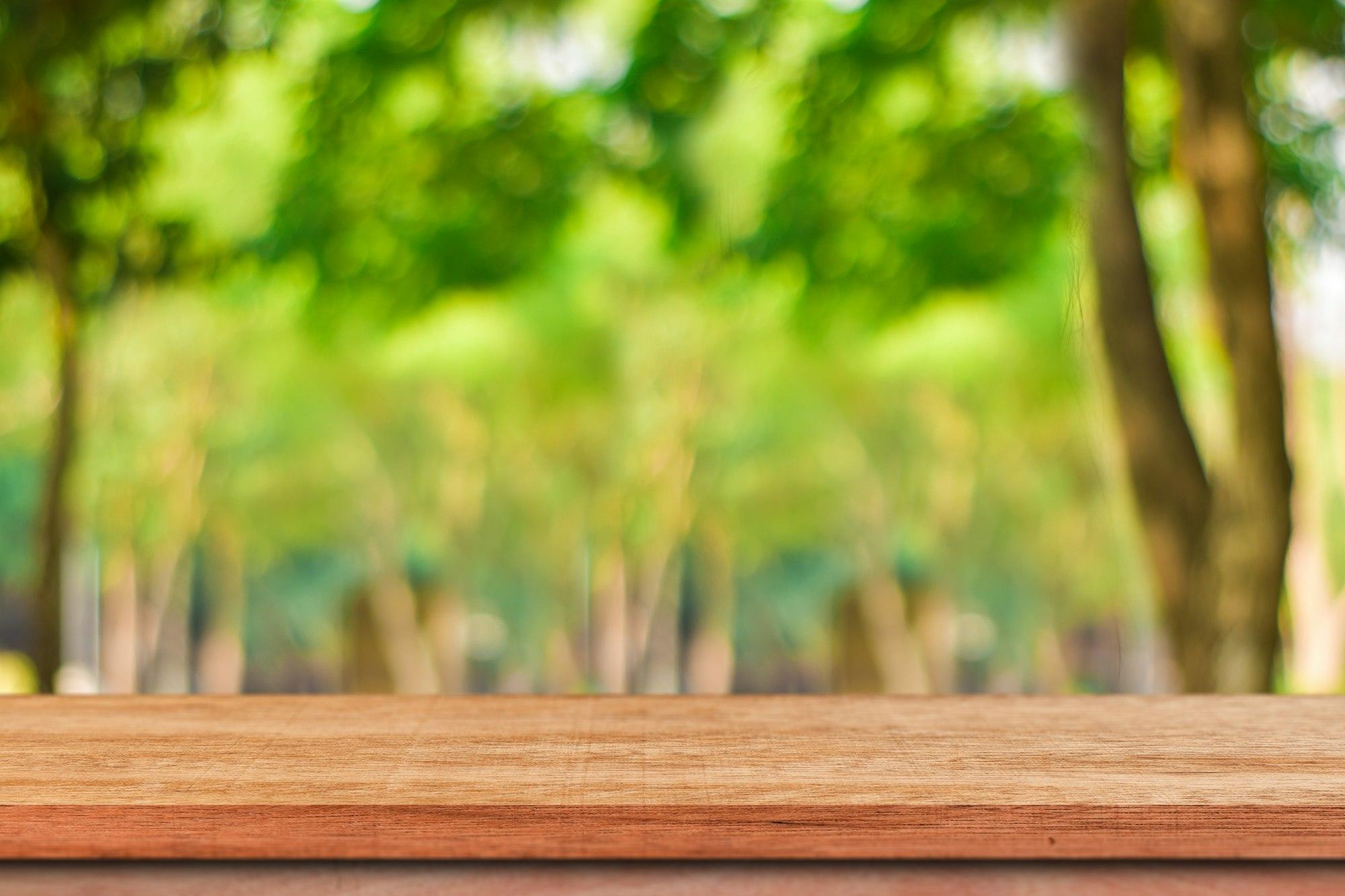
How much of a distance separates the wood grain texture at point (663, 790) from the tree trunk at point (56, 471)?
3.98 metres

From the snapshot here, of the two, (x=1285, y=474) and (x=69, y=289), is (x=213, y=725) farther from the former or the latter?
(x=69, y=289)

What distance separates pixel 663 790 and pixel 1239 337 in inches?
90.7

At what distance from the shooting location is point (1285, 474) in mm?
2607

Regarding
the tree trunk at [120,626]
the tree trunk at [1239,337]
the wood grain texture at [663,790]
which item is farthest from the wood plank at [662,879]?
the tree trunk at [120,626]

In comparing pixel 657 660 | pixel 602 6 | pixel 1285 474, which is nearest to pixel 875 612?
pixel 657 660

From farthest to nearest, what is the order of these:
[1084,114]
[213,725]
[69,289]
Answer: [69,289] → [1084,114] → [213,725]

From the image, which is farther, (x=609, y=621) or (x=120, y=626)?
(x=120, y=626)

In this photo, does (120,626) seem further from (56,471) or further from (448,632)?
(56,471)

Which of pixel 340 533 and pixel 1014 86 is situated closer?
pixel 1014 86

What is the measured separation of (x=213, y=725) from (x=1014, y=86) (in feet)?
18.5

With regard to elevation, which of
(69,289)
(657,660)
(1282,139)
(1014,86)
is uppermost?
(1014,86)

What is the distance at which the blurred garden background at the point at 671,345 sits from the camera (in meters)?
3.10

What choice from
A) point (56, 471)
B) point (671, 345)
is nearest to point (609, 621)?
point (671, 345)

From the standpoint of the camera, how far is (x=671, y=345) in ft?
35.5
